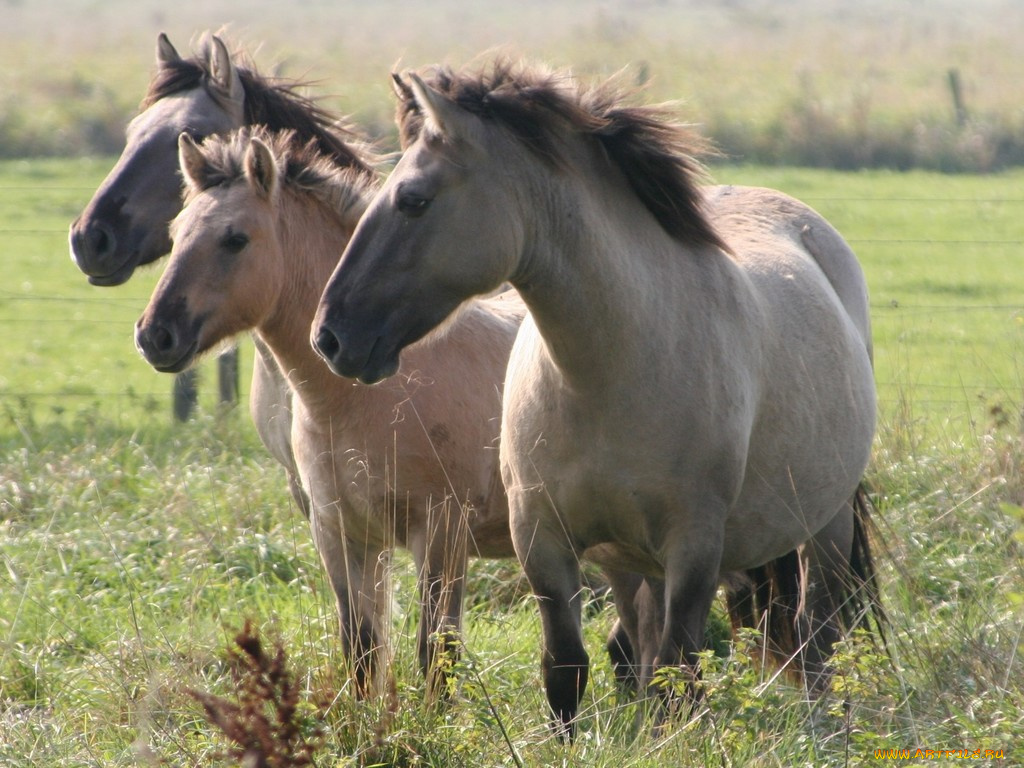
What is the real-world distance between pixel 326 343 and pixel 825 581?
2233 mm

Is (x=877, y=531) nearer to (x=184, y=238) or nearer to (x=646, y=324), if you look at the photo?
(x=646, y=324)

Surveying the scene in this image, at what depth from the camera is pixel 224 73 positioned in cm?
499

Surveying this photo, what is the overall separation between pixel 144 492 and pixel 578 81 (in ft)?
11.2

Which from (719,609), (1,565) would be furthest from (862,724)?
(1,565)

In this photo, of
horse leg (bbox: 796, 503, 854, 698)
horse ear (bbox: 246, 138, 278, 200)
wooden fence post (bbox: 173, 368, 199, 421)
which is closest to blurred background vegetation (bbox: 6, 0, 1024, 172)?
horse ear (bbox: 246, 138, 278, 200)

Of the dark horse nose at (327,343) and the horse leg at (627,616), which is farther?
the horse leg at (627,616)

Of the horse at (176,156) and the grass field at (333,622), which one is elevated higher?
the horse at (176,156)

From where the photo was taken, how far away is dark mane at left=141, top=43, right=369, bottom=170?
16.4ft

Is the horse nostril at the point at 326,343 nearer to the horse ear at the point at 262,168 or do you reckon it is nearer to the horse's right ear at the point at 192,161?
the horse ear at the point at 262,168

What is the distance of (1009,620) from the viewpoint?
394 centimetres

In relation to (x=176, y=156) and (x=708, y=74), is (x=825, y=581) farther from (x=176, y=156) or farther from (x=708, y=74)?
(x=708, y=74)

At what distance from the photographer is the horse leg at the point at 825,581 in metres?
4.45

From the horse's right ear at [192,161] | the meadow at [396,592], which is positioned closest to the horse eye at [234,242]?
the horse's right ear at [192,161]

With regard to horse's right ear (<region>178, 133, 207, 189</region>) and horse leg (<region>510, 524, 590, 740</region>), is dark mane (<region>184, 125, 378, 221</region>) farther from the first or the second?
horse leg (<region>510, 524, 590, 740</region>)
